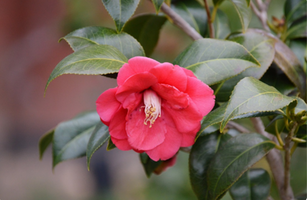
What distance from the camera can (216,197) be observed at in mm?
649

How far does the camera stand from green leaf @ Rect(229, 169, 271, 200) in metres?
0.79

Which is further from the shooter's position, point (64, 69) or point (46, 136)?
point (46, 136)

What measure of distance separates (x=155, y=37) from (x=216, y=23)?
233mm

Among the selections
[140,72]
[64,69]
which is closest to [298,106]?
[140,72]

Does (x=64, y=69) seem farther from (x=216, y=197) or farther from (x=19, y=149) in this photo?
(x=19, y=149)

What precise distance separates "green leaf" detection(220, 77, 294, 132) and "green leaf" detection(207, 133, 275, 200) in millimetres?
178

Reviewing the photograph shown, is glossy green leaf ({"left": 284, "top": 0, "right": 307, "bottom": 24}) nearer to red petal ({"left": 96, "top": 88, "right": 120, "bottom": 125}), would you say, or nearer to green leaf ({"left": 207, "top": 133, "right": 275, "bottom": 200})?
green leaf ({"left": 207, "top": 133, "right": 275, "bottom": 200})

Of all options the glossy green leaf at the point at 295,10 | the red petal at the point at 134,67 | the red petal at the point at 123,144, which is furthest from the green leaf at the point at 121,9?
the glossy green leaf at the point at 295,10

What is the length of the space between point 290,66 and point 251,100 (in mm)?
340

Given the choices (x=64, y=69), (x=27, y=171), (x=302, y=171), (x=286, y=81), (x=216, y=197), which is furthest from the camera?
(x=27, y=171)

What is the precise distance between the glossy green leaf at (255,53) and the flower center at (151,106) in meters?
0.22

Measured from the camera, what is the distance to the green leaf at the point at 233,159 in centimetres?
65

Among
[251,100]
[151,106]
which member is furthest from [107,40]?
[251,100]

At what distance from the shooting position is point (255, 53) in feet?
2.36
